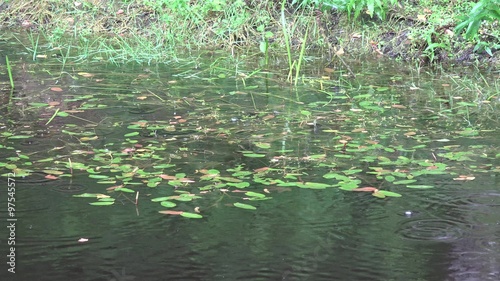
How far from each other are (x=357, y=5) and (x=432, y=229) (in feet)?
15.5

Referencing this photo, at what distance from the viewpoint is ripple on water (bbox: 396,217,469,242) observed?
3344mm

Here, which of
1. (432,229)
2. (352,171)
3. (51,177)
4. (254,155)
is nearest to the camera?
(432,229)

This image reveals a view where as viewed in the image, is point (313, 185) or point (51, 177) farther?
point (51, 177)

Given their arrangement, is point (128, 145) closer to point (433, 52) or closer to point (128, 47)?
point (128, 47)

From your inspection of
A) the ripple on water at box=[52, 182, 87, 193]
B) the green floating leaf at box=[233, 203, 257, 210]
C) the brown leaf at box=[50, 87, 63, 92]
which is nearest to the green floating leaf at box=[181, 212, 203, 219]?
the green floating leaf at box=[233, 203, 257, 210]

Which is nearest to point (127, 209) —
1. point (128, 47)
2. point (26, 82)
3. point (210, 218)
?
point (210, 218)

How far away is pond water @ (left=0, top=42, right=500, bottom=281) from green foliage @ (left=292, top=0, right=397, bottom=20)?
4.37 feet

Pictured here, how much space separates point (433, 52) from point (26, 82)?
3719 millimetres

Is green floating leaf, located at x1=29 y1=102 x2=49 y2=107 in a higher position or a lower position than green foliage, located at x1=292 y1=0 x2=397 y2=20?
lower

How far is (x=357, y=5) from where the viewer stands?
25.6 ft

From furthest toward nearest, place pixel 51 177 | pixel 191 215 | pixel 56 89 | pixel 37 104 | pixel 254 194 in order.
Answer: pixel 56 89 → pixel 37 104 → pixel 51 177 → pixel 254 194 → pixel 191 215

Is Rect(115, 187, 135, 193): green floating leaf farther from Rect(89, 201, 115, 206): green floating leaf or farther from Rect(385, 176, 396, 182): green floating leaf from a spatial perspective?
Rect(385, 176, 396, 182): green floating leaf

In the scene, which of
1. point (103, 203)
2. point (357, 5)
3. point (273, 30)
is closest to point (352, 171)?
point (103, 203)

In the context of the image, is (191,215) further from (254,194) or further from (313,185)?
(313,185)
